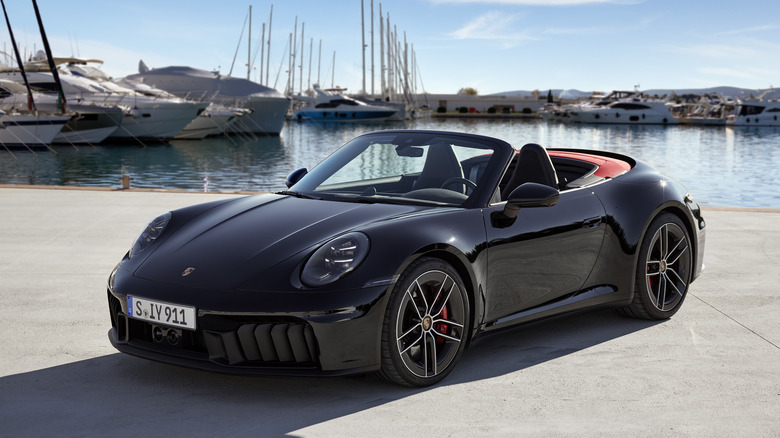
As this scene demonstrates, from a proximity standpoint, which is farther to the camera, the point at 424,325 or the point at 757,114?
the point at 757,114

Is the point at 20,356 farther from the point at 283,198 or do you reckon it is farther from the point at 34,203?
the point at 34,203

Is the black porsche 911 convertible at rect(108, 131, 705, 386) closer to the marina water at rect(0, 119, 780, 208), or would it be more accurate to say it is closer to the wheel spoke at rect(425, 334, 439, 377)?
the wheel spoke at rect(425, 334, 439, 377)

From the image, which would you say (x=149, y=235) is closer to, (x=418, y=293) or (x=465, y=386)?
(x=418, y=293)

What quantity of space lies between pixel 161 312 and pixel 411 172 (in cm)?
184

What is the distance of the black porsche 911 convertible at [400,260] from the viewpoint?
148 inches

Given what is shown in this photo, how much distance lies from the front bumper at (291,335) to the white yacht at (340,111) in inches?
3066

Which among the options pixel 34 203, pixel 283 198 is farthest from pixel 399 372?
pixel 34 203

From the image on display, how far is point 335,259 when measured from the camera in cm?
392

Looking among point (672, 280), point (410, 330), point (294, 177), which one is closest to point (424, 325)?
point (410, 330)

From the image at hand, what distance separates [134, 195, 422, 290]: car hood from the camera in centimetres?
396

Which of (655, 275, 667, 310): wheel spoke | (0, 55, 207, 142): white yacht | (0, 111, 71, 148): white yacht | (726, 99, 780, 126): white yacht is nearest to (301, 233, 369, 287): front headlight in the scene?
Result: (655, 275, 667, 310): wheel spoke

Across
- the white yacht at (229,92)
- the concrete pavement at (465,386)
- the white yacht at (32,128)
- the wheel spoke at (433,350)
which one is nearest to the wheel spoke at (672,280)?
the concrete pavement at (465,386)

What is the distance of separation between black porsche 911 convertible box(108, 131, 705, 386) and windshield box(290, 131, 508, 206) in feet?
0.04

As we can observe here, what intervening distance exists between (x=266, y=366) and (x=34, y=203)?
8340mm
